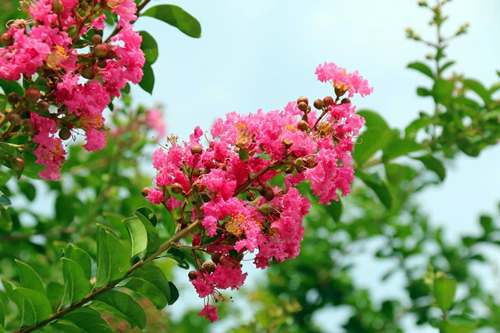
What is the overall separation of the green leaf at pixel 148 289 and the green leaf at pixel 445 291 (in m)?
1.34

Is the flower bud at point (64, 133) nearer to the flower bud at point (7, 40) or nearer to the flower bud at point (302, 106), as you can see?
the flower bud at point (7, 40)

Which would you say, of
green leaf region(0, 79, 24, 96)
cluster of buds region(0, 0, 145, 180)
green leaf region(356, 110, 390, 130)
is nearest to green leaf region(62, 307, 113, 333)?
cluster of buds region(0, 0, 145, 180)

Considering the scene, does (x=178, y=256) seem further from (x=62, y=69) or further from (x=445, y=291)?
(x=445, y=291)

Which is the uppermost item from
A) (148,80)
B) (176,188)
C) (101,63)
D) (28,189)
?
(28,189)

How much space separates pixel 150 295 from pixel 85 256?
231 millimetres

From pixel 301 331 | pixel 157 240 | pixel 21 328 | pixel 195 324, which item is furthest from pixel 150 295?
pixel 195 324

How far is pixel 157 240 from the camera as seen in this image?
147 centimetres

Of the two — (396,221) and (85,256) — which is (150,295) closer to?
(85,256)

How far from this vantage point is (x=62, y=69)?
1473mm

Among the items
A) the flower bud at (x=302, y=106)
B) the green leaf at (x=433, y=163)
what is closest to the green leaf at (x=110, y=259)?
the flower bud at (x=302, y=106)

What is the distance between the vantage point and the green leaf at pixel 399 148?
2621 mm

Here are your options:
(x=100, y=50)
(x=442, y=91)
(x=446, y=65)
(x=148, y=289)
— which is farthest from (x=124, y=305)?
(x=446, y=65)

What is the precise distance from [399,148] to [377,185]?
0.73 ft

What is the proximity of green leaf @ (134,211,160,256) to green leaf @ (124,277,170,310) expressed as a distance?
0.35 ft
